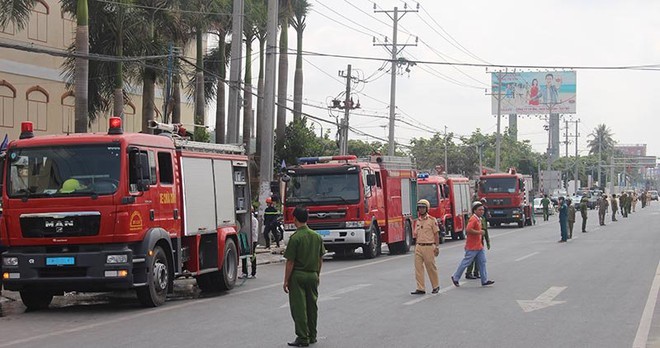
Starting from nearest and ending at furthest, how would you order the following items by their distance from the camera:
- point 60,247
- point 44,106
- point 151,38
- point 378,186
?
point 60,247 → point 378,186 → point 151,38 → point 44,106

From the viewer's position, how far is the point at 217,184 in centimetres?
1897

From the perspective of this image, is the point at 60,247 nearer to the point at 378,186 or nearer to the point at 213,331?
the point at 213,331

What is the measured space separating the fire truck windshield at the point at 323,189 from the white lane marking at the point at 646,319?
10308 mm

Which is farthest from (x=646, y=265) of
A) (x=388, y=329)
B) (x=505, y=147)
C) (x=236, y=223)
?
(x=505, y=147)

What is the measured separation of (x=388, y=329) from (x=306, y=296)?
180 centimetres

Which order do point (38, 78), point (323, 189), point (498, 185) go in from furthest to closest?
point (498, 185), point (38, 78), point (323, 189)

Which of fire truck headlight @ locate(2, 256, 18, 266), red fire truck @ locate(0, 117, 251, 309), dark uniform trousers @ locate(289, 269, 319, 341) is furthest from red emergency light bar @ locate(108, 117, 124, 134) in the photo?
dark uniform trousers @ locate(289, 269, 319, 341)

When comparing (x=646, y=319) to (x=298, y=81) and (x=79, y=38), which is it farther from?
(x=298, y=81)

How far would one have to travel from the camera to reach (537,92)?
359ft

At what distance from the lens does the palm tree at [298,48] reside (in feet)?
186

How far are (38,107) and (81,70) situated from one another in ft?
41.6

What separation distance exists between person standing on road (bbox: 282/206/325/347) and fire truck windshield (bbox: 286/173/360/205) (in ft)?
53.3

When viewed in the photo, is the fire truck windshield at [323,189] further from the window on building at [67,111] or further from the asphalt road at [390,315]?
the window on building at [67,111]

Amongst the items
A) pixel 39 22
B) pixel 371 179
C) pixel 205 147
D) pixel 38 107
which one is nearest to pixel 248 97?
pixel 38 107
